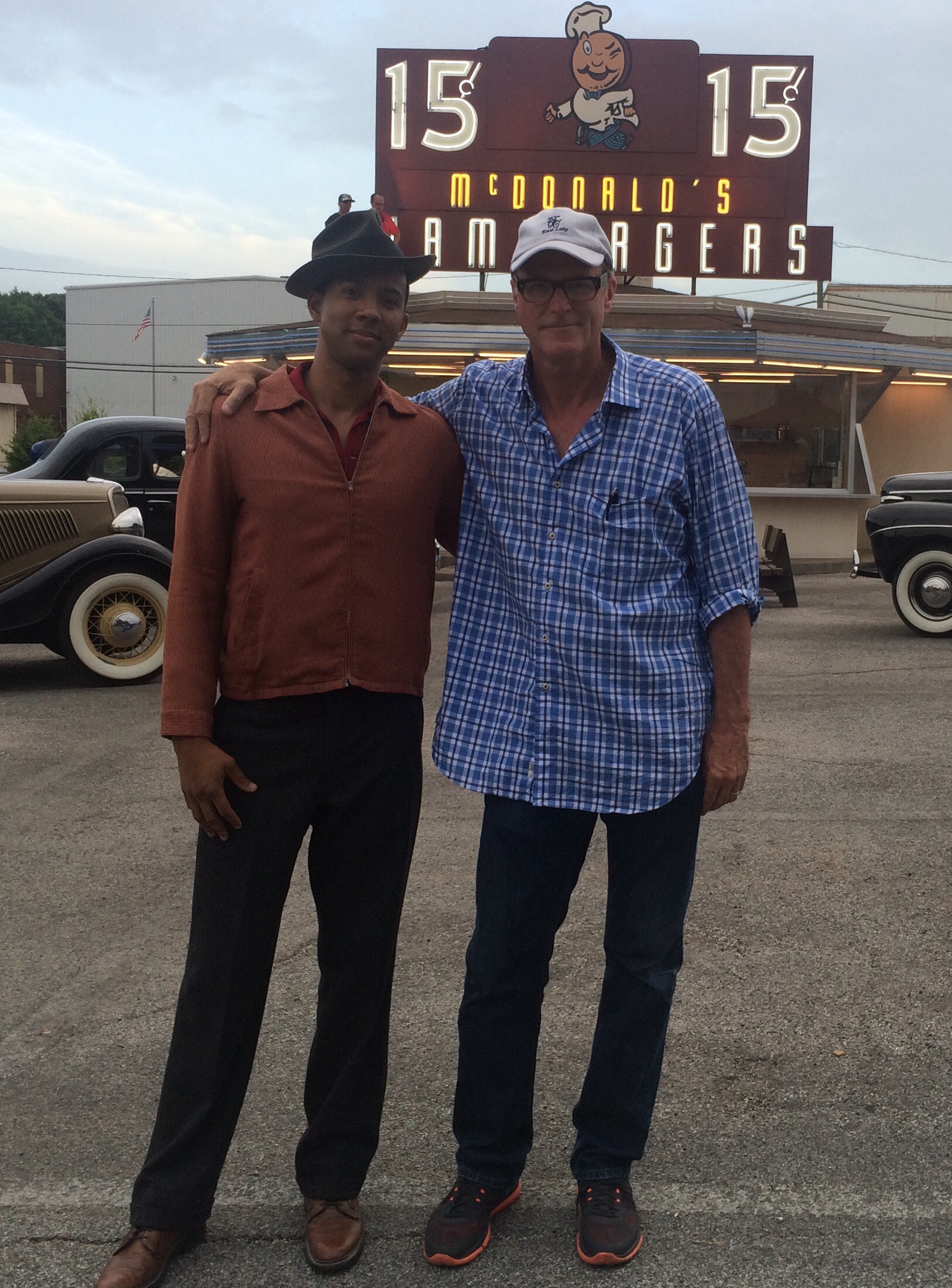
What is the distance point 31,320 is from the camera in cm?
9850

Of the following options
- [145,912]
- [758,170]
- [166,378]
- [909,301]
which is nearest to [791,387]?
[758,170]

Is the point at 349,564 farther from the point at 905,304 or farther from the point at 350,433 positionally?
the point at 905,304

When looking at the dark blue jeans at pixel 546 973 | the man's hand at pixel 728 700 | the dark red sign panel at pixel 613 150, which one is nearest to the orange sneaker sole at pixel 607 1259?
the dark blue jeans at pixel 546 973

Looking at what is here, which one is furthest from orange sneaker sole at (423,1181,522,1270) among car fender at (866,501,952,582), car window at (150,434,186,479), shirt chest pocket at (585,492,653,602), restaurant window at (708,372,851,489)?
restaurant window at (708,372,851,489)

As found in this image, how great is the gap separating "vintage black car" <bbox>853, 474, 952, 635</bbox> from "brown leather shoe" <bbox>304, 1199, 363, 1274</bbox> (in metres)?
9.47

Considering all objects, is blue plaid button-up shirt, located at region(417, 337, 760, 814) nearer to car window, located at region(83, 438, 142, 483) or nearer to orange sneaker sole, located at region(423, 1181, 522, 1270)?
orange sneaker sole, located at region(423, 1181, 522, 1270)

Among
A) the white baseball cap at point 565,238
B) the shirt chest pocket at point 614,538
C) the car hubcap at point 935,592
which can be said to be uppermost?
the white baseball cap at point 565,238

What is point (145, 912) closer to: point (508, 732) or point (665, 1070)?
point (665, 1070)

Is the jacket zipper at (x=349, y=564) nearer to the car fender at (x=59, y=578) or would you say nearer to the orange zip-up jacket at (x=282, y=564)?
the orange zip-up jacket at (x=282, y=564)

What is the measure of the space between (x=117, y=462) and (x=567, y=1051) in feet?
27.8

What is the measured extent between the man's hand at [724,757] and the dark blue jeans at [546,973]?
4cm

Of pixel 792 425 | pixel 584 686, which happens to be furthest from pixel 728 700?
pixel 792 425

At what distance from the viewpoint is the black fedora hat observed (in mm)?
2516

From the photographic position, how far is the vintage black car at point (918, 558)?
36.2ft
